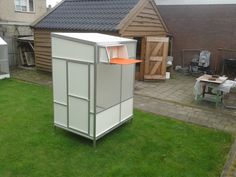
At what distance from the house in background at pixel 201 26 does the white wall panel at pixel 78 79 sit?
10090 millimetres

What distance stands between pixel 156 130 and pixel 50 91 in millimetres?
4572

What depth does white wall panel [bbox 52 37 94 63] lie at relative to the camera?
477 cm

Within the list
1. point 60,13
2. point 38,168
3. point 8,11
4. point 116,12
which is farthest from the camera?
point 8,11

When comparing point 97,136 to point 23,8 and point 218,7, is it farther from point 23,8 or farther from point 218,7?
point 23,8

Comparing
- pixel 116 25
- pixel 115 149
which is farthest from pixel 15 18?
pixel 115 149

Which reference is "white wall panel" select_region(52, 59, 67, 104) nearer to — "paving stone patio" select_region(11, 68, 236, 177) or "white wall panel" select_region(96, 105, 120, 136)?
"white wall panel" select_region(96, 105, 120, 136)

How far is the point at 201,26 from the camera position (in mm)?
13477

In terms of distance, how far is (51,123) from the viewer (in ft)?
21.1

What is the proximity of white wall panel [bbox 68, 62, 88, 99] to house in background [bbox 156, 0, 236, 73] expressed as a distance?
33.1ft

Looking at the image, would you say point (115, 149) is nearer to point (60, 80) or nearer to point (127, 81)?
point (127, 81)

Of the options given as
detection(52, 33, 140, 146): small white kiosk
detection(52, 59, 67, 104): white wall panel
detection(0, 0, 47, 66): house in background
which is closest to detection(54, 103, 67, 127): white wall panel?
detection(52, 33, 140, 146): small white kiosk

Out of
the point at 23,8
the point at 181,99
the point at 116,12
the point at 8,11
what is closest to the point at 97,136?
the point at 181,99

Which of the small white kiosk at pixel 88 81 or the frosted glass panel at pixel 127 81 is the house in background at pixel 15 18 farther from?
the frosted glass panel at pixel 127 81

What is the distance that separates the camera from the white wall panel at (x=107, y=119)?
5.21 metres
